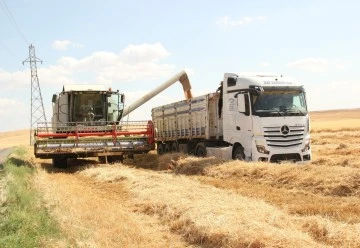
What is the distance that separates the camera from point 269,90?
16078 mm

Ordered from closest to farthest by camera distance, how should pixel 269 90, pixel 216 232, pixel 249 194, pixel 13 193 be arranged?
pixel 216 232, pixel 13 193, pixel 249 194, pixel 269 90

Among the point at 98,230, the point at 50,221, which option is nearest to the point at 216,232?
the point at 98,230

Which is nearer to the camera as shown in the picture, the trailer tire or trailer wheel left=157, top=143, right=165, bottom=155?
the trailer tire

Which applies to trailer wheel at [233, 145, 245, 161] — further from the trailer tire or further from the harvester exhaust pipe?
the harvester exhaust pipe

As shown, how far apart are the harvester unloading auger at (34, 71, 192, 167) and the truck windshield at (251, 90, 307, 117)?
232 inches

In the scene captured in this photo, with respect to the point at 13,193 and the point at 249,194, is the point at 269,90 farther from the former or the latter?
the point at 13,193

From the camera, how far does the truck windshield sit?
1588cm

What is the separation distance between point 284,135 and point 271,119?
0.69 meters

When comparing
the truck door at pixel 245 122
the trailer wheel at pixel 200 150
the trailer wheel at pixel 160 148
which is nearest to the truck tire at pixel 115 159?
the trailer wheel at pixel 200 150

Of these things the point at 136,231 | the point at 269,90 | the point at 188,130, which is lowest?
the point at 136,231

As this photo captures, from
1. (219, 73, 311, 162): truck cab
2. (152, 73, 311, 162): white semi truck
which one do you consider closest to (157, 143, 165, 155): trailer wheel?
(152, 73, 311, 162): white semi truck

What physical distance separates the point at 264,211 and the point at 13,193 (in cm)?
518

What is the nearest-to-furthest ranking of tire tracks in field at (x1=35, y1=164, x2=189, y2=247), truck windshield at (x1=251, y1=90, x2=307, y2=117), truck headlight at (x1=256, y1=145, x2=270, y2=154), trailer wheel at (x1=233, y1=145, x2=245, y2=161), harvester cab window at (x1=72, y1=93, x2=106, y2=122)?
tire tracks in field at (x1=35, y1=164, x2=189, y2=247) → truck headlight at (x1=256, y1=145, x2=270, y2=154) → truck windshield at (x1=251, y1=90, x2=307, y2=117) → trailer wheel at (x1=233, y1=145, x2=245, y2=161) → harvester cab window at (x1=72, y1=93, x2=106, y2=122)

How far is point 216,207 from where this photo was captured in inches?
330
